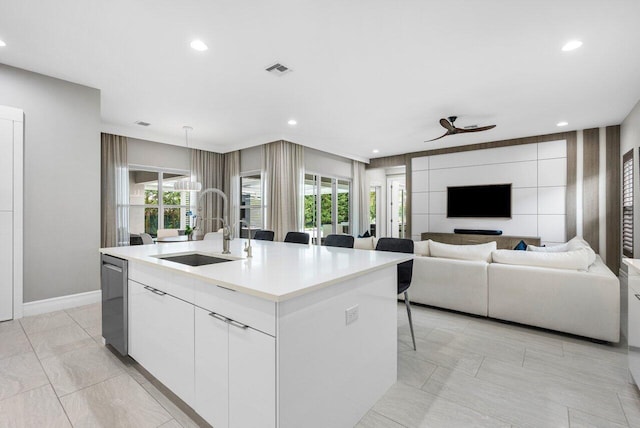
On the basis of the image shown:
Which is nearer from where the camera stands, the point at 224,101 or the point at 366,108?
the point at 224,101

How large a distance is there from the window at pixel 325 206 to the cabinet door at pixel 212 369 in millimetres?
4950

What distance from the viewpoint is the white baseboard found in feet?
10.6

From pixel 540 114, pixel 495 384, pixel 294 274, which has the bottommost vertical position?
pixel 495 384

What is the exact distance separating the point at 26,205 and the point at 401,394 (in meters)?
4.09

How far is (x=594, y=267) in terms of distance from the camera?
2.95 m

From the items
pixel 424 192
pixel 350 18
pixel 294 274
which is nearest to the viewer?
pixel 294 274

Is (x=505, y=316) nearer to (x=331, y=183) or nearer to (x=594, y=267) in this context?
(x=594, y=267)

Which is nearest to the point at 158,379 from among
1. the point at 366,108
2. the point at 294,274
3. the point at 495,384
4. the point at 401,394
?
the point at 294,274

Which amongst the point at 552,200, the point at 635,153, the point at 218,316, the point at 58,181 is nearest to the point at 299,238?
the point at 218,316

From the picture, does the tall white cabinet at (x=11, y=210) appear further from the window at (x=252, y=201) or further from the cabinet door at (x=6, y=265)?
the window at (x=252, y=201)

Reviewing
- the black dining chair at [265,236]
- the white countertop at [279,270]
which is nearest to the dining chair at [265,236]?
the black dining chair at [265,236]

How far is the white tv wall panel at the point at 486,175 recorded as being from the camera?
5.92 meters

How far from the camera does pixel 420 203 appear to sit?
23.7ft

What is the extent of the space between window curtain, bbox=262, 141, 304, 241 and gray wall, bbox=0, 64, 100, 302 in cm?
283
